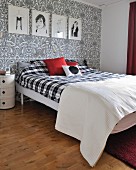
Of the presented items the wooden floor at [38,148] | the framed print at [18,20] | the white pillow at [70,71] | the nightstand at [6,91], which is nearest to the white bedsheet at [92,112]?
the wooden floor at [38,148]

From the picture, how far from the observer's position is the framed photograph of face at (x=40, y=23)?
12.2ft

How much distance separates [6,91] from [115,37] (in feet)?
10.1

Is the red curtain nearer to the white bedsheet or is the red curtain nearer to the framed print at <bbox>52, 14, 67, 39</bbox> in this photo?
the framed print at <bbox>52, 14, 67, 39</bbox>

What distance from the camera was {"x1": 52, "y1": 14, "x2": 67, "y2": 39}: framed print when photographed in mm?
4004

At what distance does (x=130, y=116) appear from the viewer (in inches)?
79.2

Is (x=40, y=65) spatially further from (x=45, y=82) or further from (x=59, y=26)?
(x=59, y=26)

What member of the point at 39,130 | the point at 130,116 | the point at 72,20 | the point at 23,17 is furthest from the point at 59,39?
the point at 130,116

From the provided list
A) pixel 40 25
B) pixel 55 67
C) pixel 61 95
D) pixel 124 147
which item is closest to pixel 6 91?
pixel 55 67

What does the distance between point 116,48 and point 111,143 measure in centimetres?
320

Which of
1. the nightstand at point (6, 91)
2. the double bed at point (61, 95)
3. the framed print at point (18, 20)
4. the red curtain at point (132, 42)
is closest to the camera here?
the double bed at point (61, 95)

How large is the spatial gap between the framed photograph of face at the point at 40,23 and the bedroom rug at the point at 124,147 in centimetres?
264

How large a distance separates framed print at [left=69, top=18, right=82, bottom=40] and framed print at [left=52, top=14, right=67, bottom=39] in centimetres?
18

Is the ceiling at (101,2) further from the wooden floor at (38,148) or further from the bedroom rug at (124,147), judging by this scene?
the bedroom rug at (124,147)

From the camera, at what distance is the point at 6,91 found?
10.5ft
